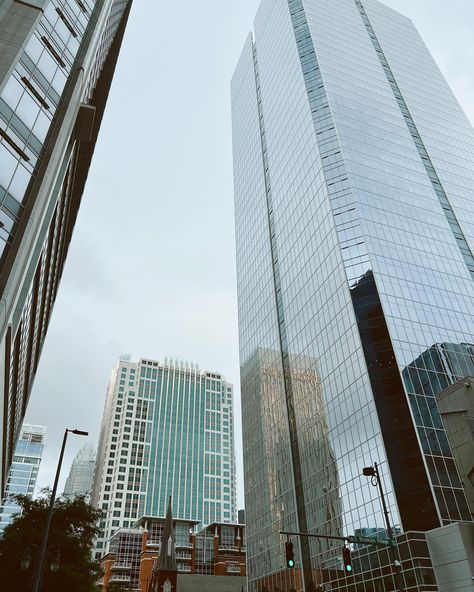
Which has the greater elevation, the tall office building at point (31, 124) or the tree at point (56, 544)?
the tall office building at point (31, 124)

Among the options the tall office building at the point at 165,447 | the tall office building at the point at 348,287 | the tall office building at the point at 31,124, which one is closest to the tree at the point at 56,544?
the tall office building at the point at 31,124

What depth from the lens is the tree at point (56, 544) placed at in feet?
102

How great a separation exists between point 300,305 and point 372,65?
178ft

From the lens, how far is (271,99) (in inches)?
4154

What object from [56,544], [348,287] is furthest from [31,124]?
[348,287]

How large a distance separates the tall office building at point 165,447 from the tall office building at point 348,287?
80515mm

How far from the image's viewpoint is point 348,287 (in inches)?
2397

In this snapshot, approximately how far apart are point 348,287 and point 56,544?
42.5 meters

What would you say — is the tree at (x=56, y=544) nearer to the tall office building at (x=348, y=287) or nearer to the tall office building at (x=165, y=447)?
the tall office building at (x=348, y=287)

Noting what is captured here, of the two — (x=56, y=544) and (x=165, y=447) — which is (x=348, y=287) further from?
(x=165, y=447)

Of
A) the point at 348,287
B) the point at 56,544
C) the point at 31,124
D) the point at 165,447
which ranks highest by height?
the point at 165,447

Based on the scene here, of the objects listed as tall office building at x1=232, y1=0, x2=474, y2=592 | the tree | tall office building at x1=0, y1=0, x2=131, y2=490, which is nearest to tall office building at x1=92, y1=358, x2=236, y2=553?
tall office building at x1=232, y1=0, x2=474, y2=592

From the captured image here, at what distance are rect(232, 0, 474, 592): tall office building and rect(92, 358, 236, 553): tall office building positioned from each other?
8052 centimetres

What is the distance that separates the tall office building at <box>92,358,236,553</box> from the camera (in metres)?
153
